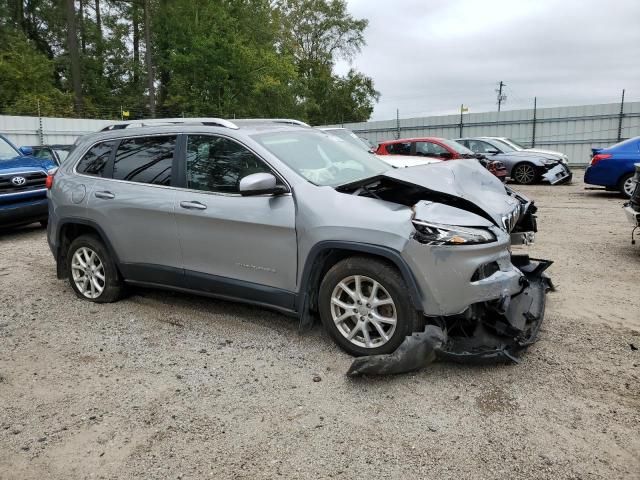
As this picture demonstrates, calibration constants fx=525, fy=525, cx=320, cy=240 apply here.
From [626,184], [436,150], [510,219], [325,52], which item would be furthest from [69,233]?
[325,52]

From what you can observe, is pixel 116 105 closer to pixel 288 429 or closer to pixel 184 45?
pixel 184 45

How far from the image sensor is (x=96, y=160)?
516cm

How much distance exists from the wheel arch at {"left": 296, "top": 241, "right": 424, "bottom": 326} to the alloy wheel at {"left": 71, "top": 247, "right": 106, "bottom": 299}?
7.65ft

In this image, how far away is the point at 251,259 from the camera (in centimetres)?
407

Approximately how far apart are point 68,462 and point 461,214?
279 centimetres

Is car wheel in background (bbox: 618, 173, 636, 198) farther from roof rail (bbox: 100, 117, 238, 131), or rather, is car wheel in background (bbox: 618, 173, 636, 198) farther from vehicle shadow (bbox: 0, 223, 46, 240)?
vehicle shadow (bbox: 0, 223, 46, 240)

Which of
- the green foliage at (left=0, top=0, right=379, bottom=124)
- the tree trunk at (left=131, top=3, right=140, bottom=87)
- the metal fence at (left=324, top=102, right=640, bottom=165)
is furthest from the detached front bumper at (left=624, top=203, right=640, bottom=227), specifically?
the tree trunk at (left=131, top=3, right=140, bottom=87)

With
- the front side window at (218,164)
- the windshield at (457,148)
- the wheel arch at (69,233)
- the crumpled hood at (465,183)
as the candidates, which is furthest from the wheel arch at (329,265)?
the windshield at (457,148)

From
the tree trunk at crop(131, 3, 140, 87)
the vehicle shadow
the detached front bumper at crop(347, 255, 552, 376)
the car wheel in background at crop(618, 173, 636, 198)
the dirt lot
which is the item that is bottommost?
the dirt lot

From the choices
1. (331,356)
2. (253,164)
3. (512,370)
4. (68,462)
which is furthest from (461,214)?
(68,462)

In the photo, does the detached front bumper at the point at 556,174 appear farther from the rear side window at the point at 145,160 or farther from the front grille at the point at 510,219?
the rear side window at the point at 145,160

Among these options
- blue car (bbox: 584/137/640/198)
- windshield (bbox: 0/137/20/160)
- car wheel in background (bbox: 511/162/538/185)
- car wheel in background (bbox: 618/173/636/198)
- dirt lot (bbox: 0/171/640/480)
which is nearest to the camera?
dirt lot (bbox: 0/171/640/480)

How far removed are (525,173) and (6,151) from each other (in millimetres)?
13037

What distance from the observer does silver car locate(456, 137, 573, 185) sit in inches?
593
